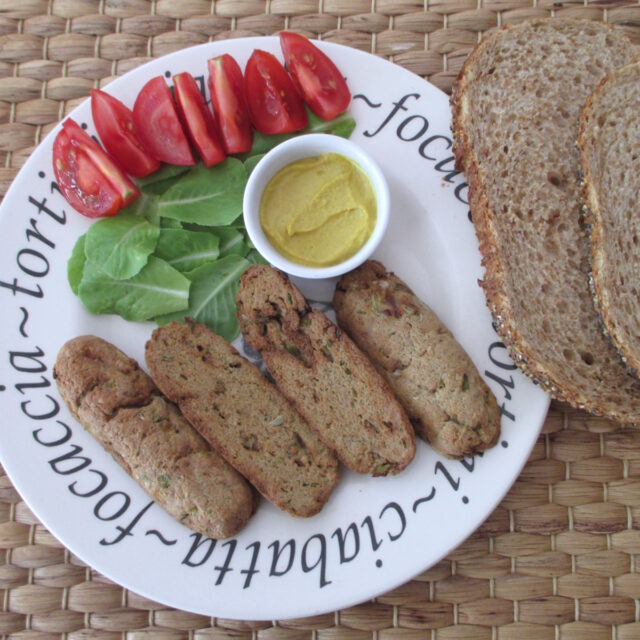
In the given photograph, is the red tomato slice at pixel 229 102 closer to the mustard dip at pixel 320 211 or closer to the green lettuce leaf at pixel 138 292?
the mustard dip at pixel 320 211

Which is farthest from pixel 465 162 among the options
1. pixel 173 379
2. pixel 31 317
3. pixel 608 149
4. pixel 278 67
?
pixel 31 317

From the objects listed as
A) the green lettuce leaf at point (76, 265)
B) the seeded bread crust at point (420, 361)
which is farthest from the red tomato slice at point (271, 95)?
the green lettuce leaf at point (76, 265)

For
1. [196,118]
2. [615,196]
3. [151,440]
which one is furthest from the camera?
[196,118]

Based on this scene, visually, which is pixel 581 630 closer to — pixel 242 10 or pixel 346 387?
pixel 346 387

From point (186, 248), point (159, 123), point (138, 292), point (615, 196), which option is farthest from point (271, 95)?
point (615, 196)

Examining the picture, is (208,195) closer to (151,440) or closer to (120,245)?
(120,245)

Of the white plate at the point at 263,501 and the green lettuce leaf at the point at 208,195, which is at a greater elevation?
the green lettuce leaf at the point at 208,195
